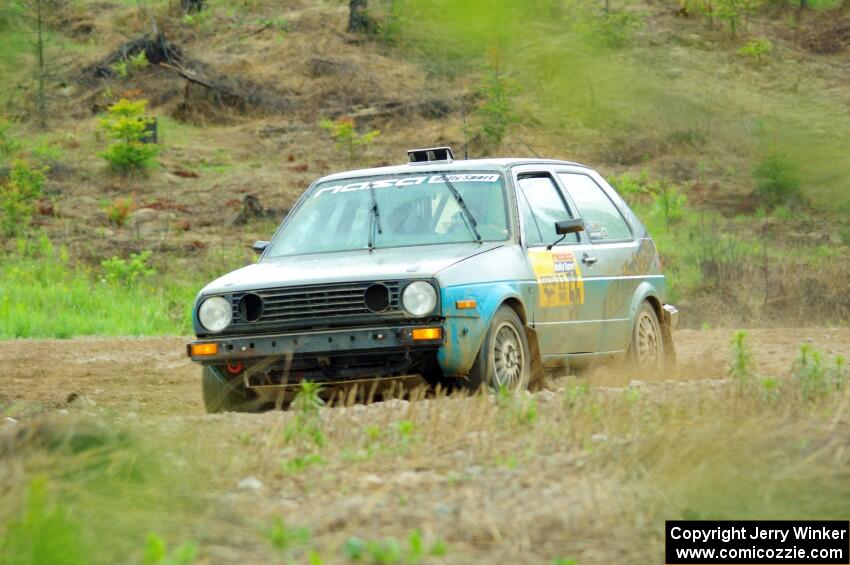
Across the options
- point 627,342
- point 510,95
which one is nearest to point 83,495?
point 627,342

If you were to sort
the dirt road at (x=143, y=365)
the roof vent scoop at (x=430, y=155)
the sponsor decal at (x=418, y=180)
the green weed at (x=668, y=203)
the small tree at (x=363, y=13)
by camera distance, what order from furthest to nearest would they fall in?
the green weed at (x=668, y=203), the dirt road at (x=143, y=365), the roof vent scoop at (x=430, y=155), the small tree at (x=363, y=13), the sponsor decal at (x=418, y=180)

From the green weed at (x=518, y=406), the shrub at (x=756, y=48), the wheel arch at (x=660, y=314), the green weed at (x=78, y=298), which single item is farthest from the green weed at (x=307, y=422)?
the green weed at (x=78, y=298)

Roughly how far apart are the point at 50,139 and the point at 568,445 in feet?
69.6

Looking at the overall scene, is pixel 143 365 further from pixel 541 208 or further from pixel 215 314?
pixel 541 208

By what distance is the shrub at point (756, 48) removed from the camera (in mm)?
10547

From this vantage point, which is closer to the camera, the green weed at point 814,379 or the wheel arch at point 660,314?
the green weed at point 814,379

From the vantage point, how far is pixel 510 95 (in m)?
23.0

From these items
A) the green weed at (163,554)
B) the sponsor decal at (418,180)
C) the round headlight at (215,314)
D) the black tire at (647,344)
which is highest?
the sponsor decal at (418,180)

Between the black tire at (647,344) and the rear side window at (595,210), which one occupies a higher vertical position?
the rear side window at (595,210)

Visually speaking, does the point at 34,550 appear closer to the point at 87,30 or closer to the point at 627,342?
the point at 87,30

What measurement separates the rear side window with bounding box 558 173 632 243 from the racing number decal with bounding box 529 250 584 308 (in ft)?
1.79

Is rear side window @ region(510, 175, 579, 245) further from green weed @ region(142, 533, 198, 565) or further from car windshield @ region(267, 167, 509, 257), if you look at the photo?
green weed @ region(142, 533, 198, 565)

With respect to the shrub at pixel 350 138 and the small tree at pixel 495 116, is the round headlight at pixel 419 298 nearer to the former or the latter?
the small tree at pixel 495 116

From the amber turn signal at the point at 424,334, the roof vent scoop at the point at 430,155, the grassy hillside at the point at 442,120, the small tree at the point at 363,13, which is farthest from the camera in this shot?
the roof vent scoop at the point at 430,155
